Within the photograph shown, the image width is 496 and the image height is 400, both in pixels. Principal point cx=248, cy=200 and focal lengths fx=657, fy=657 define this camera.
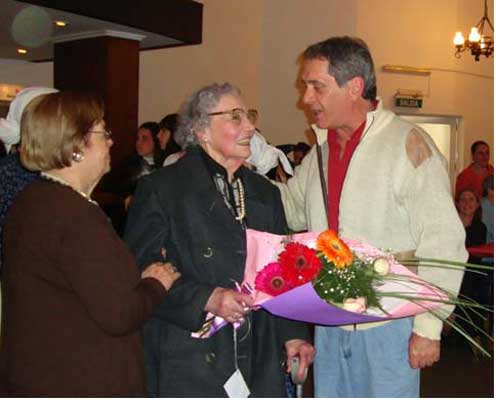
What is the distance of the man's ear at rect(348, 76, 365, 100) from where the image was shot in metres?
2.26

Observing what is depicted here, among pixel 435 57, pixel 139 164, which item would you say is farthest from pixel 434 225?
pixel 435 57

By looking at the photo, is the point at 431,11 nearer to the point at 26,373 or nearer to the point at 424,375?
the point at 424,375

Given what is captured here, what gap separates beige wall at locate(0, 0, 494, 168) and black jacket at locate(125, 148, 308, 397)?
7.08 meters

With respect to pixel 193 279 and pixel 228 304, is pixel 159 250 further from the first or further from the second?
pixel 228 304

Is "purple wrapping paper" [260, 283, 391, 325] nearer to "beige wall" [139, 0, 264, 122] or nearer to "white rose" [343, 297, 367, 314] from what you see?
"white rose" [343, 297, 367, 314]

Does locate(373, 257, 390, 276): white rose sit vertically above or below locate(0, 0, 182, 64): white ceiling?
below

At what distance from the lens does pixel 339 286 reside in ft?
5.58

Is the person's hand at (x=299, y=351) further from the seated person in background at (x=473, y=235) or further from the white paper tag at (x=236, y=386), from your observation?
the seated person in background at (x=473, y=235)

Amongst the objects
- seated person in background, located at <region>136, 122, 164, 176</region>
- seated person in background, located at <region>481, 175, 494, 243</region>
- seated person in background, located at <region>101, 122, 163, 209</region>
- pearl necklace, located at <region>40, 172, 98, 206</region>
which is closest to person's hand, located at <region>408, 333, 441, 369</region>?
pearl necklace, located at <region>40, 172, 98, 206</region>

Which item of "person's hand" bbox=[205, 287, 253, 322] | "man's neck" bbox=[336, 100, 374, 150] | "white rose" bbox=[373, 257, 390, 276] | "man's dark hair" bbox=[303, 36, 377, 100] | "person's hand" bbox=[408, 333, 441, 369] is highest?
"man's dark hair" bbox=[303, 36, 377, 100]

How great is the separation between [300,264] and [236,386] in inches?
23.2

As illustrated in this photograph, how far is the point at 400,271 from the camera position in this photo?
1.83 meters

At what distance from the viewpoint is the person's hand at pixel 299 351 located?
2215mm

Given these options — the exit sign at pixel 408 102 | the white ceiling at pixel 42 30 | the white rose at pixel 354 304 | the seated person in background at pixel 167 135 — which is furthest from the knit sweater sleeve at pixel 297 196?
the exit sign at pixel 408 102
